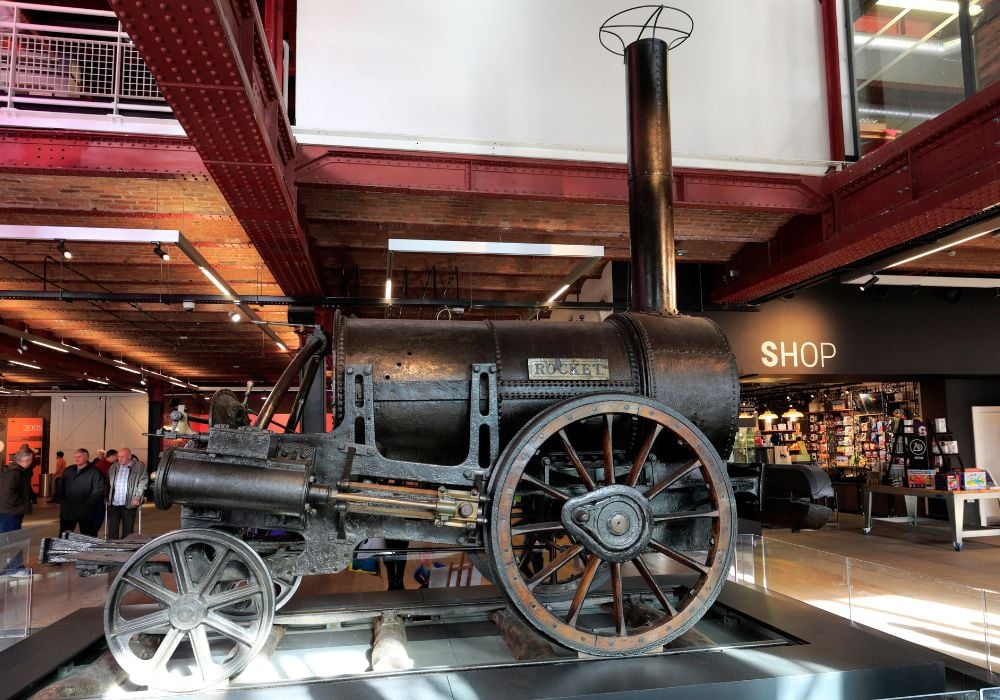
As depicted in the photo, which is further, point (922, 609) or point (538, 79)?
point (538, 79)

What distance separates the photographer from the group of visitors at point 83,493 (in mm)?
8719

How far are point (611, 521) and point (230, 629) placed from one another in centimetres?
180

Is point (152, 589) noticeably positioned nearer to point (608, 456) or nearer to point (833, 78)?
point (608, 456)

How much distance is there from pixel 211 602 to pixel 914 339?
1112cm

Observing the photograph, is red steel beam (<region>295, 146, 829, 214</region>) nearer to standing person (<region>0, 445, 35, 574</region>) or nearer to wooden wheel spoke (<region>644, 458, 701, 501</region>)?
wooden wheel spoke (<region>644, 458, 701, 501</region>)

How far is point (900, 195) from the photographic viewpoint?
6848 mm

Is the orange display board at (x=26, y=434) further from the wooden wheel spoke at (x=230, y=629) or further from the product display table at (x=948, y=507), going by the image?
the wooden wheel spoke at (x=230, y=629)

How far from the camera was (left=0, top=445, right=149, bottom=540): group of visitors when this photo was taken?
8.72 metres

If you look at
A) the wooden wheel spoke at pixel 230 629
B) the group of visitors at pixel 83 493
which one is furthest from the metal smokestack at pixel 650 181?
the group of visitors at pixel 83 493

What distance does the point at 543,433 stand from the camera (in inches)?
132

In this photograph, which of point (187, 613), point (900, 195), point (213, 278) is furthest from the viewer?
point (213, 278)

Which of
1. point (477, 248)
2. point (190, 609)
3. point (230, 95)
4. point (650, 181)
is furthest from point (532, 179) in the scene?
point (190, 609)

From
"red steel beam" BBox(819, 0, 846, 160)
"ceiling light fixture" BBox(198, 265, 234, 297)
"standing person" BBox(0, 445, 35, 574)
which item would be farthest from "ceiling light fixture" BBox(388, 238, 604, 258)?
"standing person" BBox(0, 445, 35, 574)

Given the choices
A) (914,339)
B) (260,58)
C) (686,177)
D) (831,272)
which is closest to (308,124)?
(260,58)
